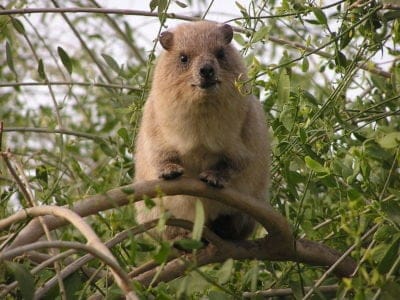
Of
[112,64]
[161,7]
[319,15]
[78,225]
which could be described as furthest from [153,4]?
[78,225]

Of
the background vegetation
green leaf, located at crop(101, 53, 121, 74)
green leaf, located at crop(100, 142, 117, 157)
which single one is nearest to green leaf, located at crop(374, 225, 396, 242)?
the background vegetation

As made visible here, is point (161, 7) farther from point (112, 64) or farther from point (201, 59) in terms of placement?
point (112, 64)

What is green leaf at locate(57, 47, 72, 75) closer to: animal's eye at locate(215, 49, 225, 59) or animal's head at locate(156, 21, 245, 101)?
animal's head at locate(156, 21, 245, 101)

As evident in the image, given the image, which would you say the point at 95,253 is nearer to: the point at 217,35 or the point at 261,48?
the point at 217,35

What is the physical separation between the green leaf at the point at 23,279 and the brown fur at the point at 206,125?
188cm

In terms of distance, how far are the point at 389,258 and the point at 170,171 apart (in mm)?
1619

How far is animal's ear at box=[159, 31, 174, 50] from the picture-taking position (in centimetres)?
668

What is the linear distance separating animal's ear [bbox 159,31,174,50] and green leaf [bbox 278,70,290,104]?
1.04 m

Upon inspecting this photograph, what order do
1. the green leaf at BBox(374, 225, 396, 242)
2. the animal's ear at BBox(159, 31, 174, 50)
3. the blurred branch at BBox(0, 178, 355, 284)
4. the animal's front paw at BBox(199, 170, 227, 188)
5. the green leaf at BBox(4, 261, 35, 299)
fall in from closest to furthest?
1. the green leaf at BBox(4, 261, 35, 299)
2. the green leaf at BBox(374, 225, 396, 242)
3. the blurred branch at BBox(0, 178, 355, 284)
4. the animal's front paw at BBox(199, 170, 227, 188)
5. the animal's ear at BBox(159, 31, 174, 50)

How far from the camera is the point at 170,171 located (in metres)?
5.91

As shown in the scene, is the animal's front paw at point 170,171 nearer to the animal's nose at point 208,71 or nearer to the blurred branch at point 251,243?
the blurred branch at point 251,243

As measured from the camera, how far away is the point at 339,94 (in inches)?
233

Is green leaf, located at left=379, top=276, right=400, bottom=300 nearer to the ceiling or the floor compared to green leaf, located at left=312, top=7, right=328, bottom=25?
nearer to the floor

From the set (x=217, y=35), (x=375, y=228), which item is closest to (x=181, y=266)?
(x=375, y=228)
